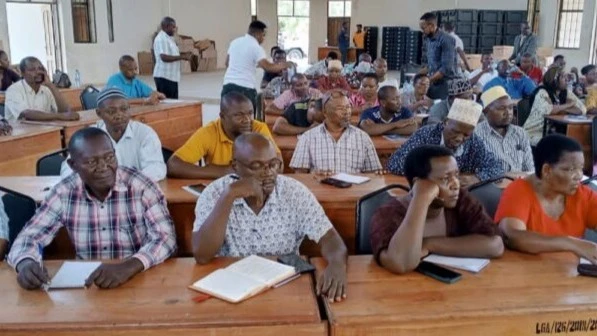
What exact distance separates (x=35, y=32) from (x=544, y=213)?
1249 cm

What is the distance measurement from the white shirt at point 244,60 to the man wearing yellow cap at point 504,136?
114 inches

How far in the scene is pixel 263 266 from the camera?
1.81 metres

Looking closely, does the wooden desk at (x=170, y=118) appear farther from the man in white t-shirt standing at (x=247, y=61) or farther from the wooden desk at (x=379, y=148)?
the wooden desk at (x=379, y=148)

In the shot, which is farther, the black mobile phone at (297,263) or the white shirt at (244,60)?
the white shirt at (244,60)

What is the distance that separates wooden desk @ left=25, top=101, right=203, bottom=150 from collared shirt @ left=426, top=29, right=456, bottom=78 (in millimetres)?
2783

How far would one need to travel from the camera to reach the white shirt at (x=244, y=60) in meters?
5.72

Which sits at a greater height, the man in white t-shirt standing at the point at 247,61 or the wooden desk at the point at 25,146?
the man in white t-shirt standing at the point at 247,61

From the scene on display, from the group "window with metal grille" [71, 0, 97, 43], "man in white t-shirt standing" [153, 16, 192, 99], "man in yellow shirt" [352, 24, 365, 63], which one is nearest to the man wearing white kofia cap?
"man in white t-shirt standing" [153, 16, 192, 99]

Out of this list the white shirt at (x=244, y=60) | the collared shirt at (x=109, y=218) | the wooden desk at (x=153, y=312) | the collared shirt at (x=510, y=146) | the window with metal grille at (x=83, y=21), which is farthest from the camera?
the window with metal grille at (x=83, y=21)

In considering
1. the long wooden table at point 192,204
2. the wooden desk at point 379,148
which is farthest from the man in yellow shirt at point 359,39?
the long wooden table at point 192,204

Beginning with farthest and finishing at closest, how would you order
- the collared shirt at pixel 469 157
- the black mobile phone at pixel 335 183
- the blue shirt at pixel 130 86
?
1. the blue shirt at pixel 130 86
2. the collared shirt at pixel 469 157
3. the black mobile phone at pixel 335 183

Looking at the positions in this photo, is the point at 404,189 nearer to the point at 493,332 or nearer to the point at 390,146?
the point at 493,332

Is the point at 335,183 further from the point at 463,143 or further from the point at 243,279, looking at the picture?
the point at 243,279

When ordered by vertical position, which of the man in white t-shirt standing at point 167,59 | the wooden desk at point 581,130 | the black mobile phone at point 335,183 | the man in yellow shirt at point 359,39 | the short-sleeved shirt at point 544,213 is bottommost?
the wooden desk at point 581,130
